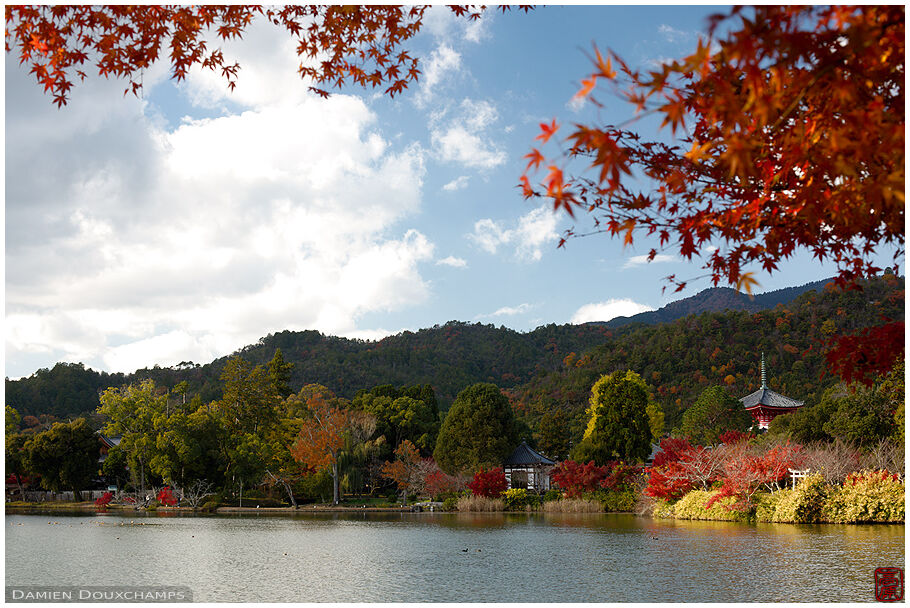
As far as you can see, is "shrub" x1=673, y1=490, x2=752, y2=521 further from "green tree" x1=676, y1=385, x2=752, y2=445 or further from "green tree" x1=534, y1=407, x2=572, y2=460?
"green tree" x1=534, y1=407, x2=572, y2=460

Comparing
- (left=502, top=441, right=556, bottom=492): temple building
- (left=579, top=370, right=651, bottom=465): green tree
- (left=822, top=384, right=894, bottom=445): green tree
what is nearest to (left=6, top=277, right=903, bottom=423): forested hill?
(left=502, top=441, right=556, bottom=492): temple building

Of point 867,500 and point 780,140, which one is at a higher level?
point 780,140

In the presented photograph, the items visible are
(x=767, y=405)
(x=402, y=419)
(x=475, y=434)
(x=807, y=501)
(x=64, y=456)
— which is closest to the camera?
(x=807, y=501)

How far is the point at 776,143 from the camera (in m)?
2.88

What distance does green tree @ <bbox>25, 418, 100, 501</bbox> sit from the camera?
2716cm

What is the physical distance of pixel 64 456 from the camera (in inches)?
1078

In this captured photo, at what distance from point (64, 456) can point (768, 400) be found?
30.4 m

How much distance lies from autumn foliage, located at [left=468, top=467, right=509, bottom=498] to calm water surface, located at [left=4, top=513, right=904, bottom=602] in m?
5.94

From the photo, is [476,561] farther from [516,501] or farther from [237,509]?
[237,509]

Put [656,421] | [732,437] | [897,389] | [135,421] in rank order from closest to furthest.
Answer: [897,389] < [732,437] < [135,421] < [656,421]

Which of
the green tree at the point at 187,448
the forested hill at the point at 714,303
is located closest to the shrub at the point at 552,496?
the green tree at the point at 187,448

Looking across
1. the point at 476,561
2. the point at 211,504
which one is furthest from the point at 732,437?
the point at 211,504

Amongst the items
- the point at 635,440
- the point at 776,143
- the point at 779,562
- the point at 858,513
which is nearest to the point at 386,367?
the point at 635,440

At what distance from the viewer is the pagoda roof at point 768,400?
35.0 metres
